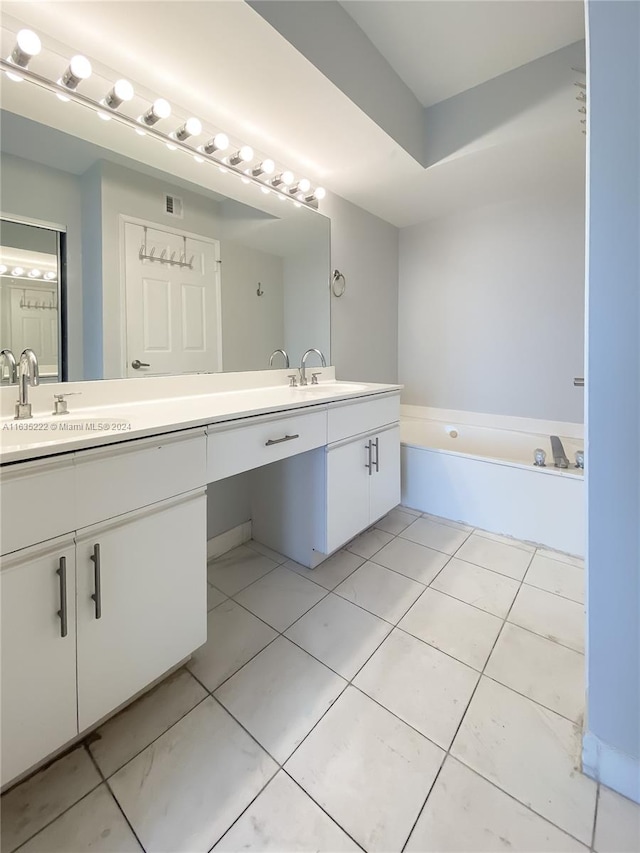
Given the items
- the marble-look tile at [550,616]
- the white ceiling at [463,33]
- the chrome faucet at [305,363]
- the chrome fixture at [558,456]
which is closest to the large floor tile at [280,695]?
the marble-look tile at [550,616]

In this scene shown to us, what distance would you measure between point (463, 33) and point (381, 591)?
2.45 m

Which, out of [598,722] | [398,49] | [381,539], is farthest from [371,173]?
[598,722]

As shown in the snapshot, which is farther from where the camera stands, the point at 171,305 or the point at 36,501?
the point at 171,305

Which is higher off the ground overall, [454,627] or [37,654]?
[37,654]

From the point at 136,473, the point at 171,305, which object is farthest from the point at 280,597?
the point at 171,305

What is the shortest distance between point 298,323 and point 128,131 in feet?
3.73

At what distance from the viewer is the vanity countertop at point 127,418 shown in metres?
0.84

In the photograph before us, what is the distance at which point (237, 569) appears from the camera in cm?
186

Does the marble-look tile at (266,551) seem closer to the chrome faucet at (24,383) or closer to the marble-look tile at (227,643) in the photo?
the marble-look tile at (227,643)

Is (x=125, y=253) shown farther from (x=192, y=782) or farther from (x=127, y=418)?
(x=192, y=782)

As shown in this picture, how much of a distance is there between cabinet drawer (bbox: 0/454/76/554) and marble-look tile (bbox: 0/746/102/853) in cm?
64

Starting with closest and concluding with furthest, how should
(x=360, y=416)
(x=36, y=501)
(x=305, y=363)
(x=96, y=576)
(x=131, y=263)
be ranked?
(x=36, y=501) → (x=96, y=576) → (x=131, y=263) → (x=360, y=416) → (x=305, y=363)

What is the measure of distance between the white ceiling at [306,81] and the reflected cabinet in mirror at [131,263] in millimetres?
163

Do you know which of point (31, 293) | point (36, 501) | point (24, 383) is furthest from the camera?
point (31, 293)
